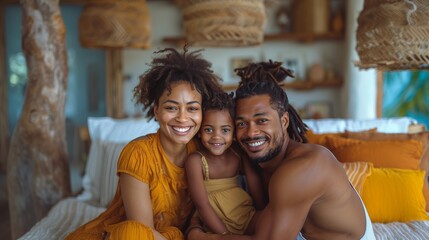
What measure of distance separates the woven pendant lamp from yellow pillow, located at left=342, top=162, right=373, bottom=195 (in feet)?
5.33

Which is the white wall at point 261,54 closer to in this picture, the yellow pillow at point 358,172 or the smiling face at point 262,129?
the yellow pillow at point 358,172

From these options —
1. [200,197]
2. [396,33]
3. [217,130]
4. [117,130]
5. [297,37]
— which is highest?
[297,37]

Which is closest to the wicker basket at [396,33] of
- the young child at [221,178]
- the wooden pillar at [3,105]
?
the young child at [221,178]

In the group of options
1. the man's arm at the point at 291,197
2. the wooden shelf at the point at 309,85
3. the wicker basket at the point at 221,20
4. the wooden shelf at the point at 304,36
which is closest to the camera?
the man's arm at the point at 291,197

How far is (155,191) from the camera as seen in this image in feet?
5.56

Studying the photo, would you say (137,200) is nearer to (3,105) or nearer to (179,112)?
(179,112)

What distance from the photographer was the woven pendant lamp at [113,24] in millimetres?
2682

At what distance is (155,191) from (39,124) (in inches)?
46.2

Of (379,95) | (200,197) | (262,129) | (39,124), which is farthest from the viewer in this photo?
(379,95)

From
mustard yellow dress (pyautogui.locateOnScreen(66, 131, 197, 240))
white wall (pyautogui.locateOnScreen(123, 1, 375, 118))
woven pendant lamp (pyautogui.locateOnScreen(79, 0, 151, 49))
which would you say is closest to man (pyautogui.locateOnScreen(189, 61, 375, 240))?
mustard yellow dress (pyautogui.locateOnScreen(66, 131, 197, 240))

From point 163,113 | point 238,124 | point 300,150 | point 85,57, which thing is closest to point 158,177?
point 163,113

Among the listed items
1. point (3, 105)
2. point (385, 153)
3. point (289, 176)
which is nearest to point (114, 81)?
point (3, 105)

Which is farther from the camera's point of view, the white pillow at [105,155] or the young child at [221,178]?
the white pillow at [105,155]

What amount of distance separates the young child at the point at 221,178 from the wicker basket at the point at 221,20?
2.52ft
